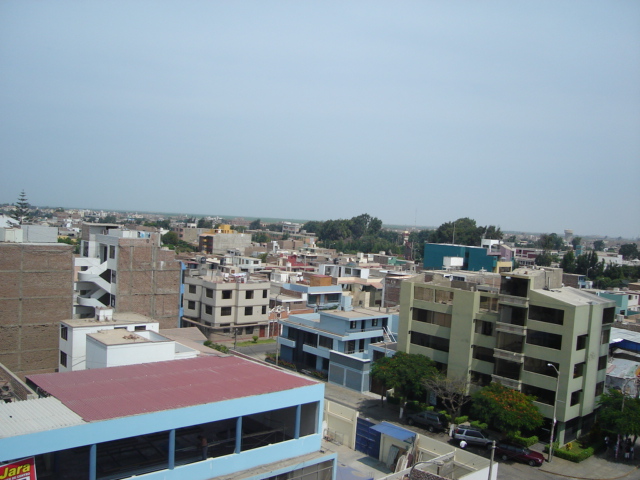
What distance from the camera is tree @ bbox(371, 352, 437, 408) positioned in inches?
1089

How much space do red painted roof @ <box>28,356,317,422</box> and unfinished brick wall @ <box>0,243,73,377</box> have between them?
51.9ft

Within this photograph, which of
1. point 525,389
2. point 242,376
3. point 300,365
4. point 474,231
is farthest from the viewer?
point 474,231

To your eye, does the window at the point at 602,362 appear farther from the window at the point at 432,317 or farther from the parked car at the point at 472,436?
the window at the point at 432,317

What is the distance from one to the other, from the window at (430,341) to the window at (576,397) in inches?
262

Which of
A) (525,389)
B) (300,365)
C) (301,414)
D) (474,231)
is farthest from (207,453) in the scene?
(474,231)

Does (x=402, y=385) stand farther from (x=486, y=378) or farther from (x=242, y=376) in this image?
(x=242, y=376)

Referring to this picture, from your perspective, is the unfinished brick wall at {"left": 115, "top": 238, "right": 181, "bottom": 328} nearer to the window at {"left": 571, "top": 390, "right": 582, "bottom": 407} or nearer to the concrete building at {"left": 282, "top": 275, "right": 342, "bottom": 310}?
the concrete building at {"left": 282, "top": 275, "right": 342, "bottom": 310}

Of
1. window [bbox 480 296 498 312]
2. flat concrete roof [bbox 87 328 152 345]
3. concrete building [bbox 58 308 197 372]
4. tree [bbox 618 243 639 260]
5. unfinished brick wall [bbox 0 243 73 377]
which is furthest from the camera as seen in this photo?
tree [bbox 618 243 639 260]

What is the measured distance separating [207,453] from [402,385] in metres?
14.5

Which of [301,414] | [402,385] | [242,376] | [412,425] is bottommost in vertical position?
[412,425]

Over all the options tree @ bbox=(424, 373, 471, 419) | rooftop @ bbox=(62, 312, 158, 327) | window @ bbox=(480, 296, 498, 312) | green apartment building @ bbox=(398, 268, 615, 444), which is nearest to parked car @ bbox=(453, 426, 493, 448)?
tree @ bbox=(424, 373, 471, 419)

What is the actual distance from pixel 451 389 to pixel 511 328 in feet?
13.8

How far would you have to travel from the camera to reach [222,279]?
4559 centimetres

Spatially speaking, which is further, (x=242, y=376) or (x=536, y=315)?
(x=536, y=315)
